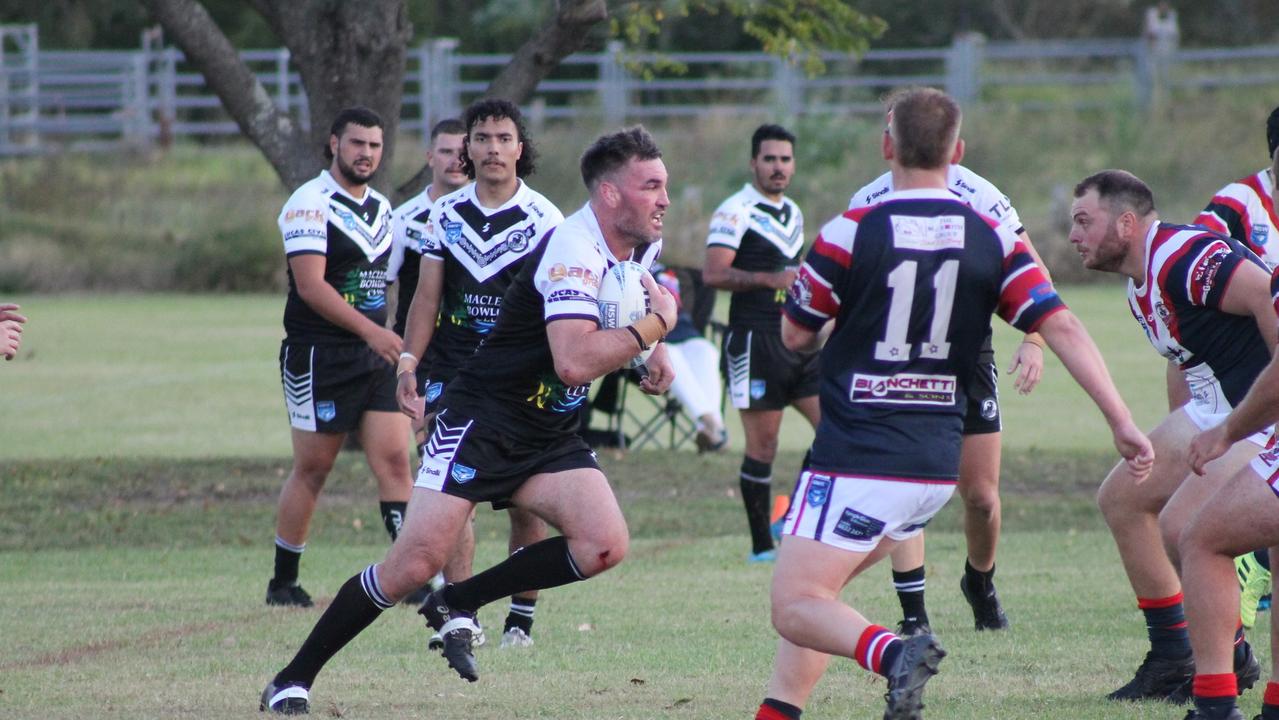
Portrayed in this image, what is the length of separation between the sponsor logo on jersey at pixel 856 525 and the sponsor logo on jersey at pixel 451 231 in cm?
294

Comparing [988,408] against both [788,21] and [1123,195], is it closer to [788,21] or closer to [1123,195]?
[1123,195]

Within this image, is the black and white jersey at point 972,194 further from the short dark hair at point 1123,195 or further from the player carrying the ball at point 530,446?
the player carrying the ball at point 530,446

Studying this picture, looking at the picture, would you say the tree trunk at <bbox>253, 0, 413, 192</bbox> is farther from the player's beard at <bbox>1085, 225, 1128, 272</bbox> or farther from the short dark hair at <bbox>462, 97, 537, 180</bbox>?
the player's beard at <bbox>1085, 225, 1128, 272</bbox>

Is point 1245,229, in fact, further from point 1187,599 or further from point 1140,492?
point 1187,599

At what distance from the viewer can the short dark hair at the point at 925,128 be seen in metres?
4.93

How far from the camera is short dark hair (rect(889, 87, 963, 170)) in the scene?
4934 mm

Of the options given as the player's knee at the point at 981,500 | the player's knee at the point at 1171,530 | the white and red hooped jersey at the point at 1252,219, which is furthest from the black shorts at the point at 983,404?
the player's knee at the point at 1171,530

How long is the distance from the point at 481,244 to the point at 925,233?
9.34 ft

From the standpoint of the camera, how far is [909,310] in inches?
195

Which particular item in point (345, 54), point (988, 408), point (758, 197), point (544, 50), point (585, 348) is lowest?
point (988, 408)

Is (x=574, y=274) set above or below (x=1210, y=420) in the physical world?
above

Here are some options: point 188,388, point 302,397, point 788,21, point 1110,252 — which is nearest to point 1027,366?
point 1110,252

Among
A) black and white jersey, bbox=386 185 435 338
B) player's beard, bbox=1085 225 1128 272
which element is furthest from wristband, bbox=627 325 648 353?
black and white jersey, bbox=386 185 435 338

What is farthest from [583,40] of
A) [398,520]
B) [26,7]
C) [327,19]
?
[26,7]
